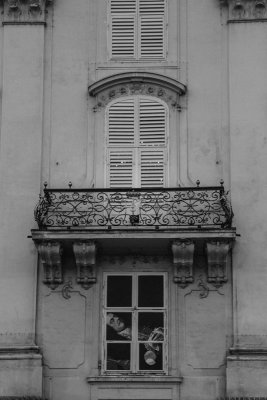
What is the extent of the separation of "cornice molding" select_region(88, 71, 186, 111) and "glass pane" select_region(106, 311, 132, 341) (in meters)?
3.94

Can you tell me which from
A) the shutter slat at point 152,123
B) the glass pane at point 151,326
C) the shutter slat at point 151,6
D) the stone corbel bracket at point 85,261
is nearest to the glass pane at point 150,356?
the glass pane at point 151,326

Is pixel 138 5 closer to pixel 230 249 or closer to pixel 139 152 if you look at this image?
pixel 139 152

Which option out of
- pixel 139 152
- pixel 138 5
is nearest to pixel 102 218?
pixel 139 152

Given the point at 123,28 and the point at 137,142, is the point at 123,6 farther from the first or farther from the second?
the point at 137,142

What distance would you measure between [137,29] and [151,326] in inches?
230

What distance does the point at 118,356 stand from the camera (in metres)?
21.2

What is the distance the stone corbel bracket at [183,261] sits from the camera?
69.1ft

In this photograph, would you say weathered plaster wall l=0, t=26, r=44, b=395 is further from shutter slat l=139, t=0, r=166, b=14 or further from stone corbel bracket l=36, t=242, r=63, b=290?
shutter slat l=139, t=0, r=166, b=14

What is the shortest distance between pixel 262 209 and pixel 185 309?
7.46ft

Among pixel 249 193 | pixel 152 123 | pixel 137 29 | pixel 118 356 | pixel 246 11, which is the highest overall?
pixel 246 11

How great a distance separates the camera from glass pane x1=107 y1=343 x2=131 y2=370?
832 inches

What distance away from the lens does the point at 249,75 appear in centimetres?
2245

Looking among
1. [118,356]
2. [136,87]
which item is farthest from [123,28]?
[118,356]

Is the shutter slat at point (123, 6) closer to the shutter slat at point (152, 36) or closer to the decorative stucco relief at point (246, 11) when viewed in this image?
the shutter slat at point (152, 36)
